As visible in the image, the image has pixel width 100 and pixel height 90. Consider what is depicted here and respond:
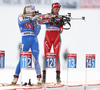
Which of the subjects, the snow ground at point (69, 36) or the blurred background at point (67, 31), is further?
the snow ground at point (69, 36)

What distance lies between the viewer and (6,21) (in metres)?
8.25

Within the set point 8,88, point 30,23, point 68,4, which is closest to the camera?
point 8,88

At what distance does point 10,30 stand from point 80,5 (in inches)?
70.5

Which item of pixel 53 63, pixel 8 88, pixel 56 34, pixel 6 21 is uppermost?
pixel 6 21

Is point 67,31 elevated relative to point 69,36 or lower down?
elevated

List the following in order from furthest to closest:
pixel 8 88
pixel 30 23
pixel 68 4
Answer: pixel 68 4, pixel 30 23, pixel 8 88

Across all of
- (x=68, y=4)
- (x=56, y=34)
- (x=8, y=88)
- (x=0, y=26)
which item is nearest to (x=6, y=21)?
(x=0, y=26)

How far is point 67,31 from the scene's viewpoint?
332 inches

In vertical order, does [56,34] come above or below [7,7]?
below

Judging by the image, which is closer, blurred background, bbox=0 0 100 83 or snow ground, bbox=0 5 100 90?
blurred background, bbox=0 0 100 83

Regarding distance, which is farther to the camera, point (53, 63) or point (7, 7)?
point (7, 7)

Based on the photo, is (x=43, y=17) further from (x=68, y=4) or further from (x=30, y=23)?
(x=68, y=4)

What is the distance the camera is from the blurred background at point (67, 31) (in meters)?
8.06

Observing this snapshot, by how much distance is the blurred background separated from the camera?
806cm
